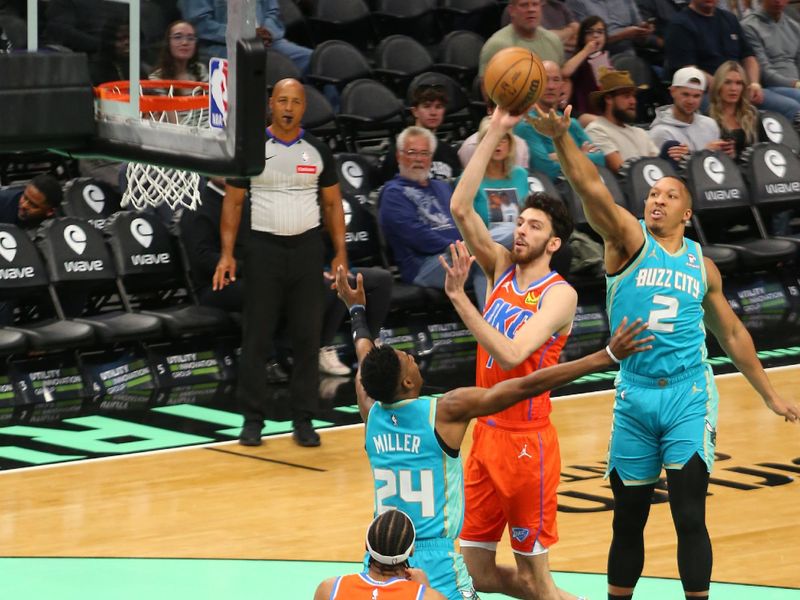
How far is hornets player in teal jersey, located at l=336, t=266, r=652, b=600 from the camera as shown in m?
5.18

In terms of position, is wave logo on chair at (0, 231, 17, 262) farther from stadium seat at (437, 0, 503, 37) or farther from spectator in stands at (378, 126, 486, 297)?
stadium seat at (437, 0, 503, 37)

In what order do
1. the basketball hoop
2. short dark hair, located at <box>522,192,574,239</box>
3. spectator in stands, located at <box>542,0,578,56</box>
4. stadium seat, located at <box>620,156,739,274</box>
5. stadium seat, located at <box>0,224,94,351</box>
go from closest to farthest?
the basketball hoop < short dark hair, located at <box>522,192,574,239</box> < stadium seat, located at <box>0,224,94,351</box> < stadium seat, located at <box>620,156,739,274</box> < spectator in stands, located at <box>542,0,578,56</box>

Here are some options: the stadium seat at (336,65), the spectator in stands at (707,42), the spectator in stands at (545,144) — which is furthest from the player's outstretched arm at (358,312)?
the spectator in stands at (707,42)

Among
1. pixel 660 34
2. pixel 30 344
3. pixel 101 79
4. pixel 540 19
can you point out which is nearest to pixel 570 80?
pixel 540 19

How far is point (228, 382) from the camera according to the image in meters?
10.5

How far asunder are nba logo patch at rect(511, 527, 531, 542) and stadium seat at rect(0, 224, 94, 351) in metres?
4.61

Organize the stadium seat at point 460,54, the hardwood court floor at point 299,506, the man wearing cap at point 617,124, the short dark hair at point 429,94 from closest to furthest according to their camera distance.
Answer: the hardwood court floor at point 299,506
the short dark hair at point 429,94
the man wearing cap at point 617,124
the stadium seat at point 460,54

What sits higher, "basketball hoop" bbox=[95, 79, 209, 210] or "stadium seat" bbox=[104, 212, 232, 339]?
"basketball hoop" bbox=[95, 79, 209, 210]

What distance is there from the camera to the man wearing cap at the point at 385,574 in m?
4.56

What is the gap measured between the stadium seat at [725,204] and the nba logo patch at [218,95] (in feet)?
26.1

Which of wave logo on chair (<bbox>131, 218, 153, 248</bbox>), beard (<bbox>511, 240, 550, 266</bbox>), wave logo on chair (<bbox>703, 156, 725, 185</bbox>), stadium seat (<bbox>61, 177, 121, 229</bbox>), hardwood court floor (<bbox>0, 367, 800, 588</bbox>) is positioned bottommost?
hardwood court floor (<bbox>0, 367, 800, 588</bbox>)

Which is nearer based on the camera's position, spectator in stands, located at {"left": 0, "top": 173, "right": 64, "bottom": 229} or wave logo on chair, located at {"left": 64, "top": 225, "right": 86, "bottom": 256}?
wave logo on chair, located at {"left": 64, "top": 225, "right": 86, "bottom": 256}

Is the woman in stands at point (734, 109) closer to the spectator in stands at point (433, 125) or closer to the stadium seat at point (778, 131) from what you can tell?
the stadium seat at point (778, 131)

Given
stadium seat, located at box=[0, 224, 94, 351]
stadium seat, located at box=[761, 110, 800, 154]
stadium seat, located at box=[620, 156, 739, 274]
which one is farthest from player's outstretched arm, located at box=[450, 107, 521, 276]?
stadium seat, located at box=[761, 110, 800, 154]
